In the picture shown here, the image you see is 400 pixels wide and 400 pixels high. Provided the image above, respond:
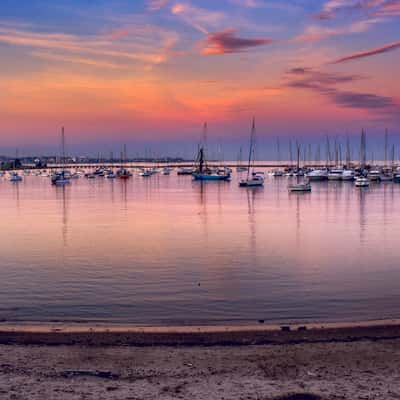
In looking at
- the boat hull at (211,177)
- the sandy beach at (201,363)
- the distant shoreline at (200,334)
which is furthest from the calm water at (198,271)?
the boat hull at (211,177)

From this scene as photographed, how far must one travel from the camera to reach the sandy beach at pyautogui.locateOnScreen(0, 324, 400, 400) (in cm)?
938

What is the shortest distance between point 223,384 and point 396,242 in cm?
2579

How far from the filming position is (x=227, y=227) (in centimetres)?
4272

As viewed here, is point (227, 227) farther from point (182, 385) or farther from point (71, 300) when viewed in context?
point (182, 385)

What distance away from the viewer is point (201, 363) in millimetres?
10844

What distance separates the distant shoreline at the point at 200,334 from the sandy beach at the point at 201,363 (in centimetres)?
2

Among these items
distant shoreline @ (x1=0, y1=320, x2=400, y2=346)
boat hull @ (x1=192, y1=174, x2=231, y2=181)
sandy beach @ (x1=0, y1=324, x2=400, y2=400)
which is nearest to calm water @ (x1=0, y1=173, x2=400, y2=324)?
distant shoreline @ (x1=0, y1=320, x2=400, y2=346)

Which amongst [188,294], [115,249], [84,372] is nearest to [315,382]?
[84,372]

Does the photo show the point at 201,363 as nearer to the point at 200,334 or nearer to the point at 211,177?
the point at 200,334

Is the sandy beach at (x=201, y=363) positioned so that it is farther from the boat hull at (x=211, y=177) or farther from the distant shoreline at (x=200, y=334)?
the boat hull at (x=211, y=177)

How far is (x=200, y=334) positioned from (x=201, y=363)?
90.7 inches

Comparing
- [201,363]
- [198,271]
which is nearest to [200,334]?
[201,363]

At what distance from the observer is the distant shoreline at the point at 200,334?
12.4m

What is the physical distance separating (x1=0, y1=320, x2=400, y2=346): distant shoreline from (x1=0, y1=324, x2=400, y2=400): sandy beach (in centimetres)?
2
